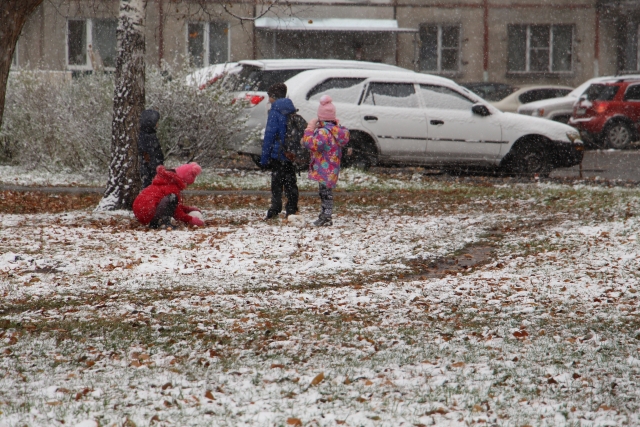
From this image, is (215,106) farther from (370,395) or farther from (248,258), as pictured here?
(370,395)

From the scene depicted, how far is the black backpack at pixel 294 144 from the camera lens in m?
9.87

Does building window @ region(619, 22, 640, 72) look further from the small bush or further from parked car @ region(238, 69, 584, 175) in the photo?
the small bush

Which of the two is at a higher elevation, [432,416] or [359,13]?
[359,13]

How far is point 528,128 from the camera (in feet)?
50.0

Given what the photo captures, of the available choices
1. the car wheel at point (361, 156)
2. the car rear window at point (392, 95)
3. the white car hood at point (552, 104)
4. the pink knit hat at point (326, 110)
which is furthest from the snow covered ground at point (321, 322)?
the white car hood at point (552, 104)

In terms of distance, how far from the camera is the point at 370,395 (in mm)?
4422

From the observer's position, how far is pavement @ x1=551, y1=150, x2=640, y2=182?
53.9ft

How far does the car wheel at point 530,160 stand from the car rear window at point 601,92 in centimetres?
795

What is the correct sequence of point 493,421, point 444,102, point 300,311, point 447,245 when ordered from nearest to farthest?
point 493,421
point 300,311
point 447,245
point 444,102

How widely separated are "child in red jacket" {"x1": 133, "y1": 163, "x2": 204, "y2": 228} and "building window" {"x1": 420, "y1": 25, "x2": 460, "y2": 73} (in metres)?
24.5

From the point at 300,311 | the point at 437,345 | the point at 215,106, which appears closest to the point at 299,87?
the point at 215,106

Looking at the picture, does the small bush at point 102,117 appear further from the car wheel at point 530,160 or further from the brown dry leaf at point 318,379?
the brown dry leaf at point 318,379

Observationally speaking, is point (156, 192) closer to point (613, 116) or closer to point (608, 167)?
point (608, 167)

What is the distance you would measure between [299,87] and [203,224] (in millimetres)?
4908
